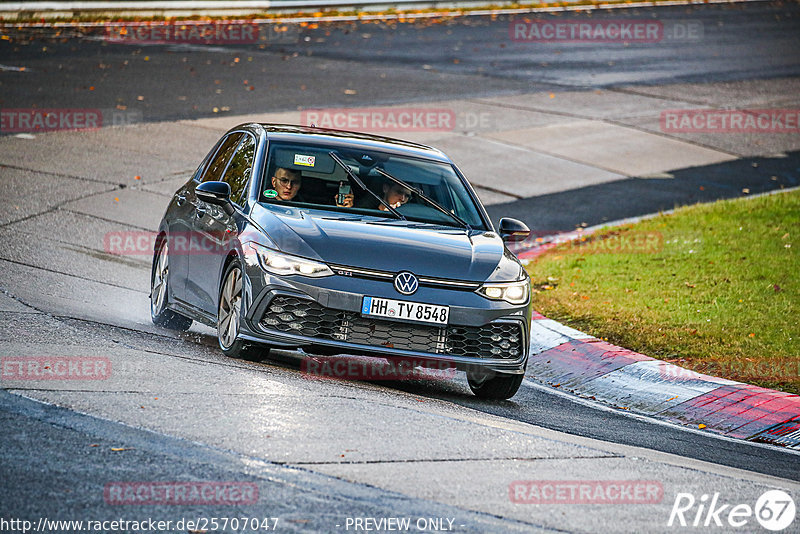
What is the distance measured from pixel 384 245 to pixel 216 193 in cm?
152

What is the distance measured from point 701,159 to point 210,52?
441 inches

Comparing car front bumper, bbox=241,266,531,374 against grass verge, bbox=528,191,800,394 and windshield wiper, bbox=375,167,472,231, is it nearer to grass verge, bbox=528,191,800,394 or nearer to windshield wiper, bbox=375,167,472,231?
windshield wiper, bbox=375,167,472,231

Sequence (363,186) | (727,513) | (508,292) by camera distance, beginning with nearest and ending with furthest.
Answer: (727,513) < (508,292) < (363,186)

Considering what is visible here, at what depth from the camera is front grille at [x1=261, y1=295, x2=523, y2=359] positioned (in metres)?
7.70

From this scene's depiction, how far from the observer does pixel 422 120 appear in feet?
68.8

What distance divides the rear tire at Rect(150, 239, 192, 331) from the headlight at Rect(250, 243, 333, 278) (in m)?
2.22

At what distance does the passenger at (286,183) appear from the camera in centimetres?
873

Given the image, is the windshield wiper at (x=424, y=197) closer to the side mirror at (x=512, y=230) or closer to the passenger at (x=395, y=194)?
the passenger at (x=395, y=194)

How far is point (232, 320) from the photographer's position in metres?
8.20

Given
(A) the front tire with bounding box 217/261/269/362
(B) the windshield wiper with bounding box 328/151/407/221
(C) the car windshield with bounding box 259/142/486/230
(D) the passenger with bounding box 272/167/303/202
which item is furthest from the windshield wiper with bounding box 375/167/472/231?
(A) the front tire with bounding box 217/261/269/362

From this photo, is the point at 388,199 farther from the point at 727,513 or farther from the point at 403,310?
the point at 727,513

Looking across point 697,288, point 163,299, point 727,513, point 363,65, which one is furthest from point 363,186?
point 363,65

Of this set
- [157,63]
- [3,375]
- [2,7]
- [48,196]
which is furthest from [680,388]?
[2,7]

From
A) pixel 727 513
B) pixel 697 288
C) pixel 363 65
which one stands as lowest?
pixel 697 288
